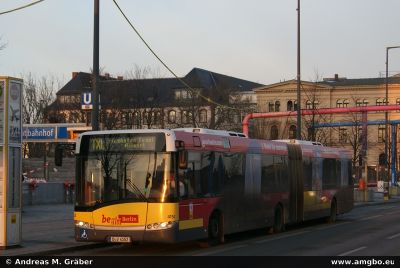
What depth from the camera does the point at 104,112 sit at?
179 ft

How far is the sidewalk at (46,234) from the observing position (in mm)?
15279

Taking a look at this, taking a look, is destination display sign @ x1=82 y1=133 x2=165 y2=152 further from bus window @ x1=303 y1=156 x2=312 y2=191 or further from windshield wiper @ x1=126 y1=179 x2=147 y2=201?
bus window @ x1=303 y1=156 x2=312 y2=191

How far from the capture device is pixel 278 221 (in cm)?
2138

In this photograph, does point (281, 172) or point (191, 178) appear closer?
point (191, 178)

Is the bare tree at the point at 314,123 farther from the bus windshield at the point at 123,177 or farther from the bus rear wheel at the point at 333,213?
the bus windshield at the point at 123,177

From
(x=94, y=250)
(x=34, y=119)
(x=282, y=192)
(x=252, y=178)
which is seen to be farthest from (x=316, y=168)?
(x=34, y=119)

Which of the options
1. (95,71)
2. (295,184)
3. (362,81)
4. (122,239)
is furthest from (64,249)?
A: (362,81)

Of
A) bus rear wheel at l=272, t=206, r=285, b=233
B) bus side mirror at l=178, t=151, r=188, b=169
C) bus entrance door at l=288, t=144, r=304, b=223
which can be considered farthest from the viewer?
bus entrance door at l=288, t=144, r=304, b=223

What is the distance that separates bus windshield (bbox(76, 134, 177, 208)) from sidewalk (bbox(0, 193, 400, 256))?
1343 millimetres

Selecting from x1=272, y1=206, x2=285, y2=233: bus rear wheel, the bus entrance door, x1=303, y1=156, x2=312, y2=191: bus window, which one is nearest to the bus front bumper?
x1=272, y1=206, x2=285, y2=233: bus rear wheel

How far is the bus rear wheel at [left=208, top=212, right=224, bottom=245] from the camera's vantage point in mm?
16953

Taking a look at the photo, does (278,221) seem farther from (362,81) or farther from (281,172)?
(362,81)

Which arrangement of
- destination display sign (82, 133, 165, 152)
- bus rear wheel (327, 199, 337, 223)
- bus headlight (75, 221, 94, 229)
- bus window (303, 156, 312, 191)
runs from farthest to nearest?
bus rear wheel (327, 199, 337, 223) < bus window (303, 156, 312, 191) < bus headlight (75, 221, 94, 229) < destination display sign (82, 133, 165, 152)

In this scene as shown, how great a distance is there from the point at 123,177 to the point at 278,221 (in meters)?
7.63
